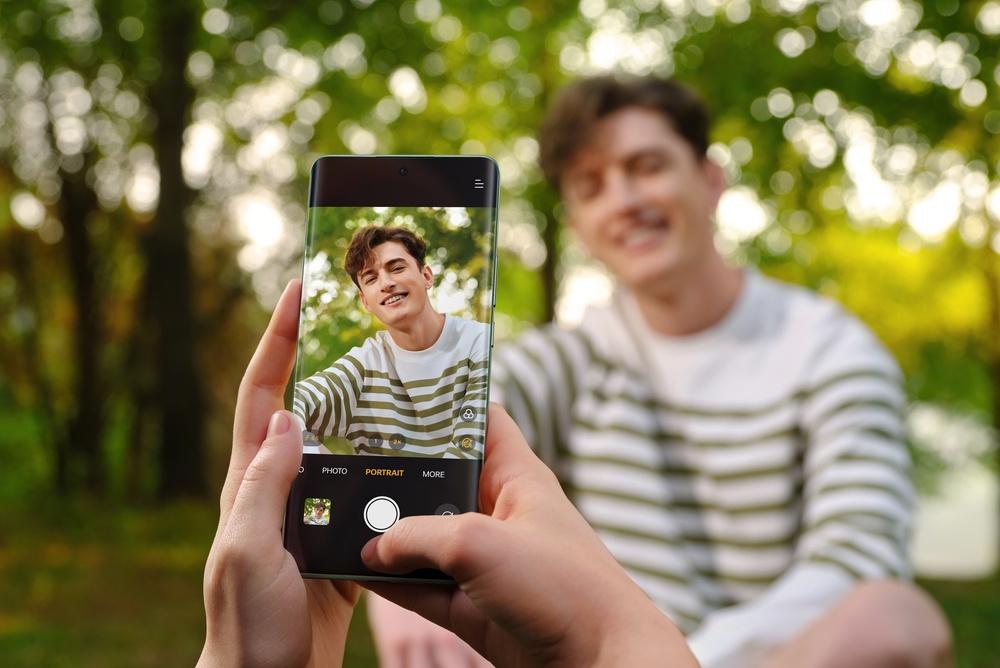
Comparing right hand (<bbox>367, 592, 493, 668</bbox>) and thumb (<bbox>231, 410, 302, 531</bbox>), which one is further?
right hand (<bbox>367, 592, 493, 668</bbox>)

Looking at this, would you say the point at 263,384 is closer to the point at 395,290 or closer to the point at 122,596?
the point at 395,290

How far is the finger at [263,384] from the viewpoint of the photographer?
4.09 ft

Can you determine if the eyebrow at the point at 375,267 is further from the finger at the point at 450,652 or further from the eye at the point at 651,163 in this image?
the eye at the point at 651,163

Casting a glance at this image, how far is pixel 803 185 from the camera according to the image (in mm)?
8672

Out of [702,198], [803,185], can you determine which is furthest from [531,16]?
[702,198]

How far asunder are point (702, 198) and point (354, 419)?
210 centimetres

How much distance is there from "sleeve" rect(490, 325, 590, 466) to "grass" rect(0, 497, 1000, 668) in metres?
2.76

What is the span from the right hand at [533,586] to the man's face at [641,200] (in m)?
1.79

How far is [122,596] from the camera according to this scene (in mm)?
6418

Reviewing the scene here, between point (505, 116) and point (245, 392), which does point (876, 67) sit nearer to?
point (505, 116)

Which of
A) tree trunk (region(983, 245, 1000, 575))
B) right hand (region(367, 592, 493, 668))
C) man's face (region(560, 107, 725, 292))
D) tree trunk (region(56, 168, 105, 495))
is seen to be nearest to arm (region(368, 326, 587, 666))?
man's face (region(560, 107, 725, 292))

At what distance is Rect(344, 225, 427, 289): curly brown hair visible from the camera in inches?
53.2

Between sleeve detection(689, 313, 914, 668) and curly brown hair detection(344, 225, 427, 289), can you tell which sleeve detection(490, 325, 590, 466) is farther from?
curly brown hair detection(344, 225, 427, 289)

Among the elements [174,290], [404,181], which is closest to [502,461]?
[404,181]
